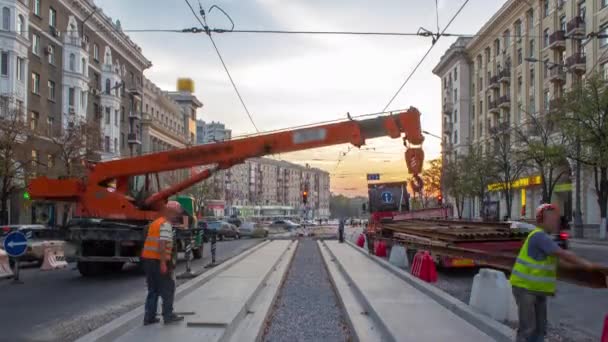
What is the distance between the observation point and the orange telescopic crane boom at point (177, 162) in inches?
587

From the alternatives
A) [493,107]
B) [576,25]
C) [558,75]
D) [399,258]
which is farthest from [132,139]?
[399,258]

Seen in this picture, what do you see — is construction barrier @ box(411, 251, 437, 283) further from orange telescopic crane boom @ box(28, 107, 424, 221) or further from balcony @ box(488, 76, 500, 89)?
balcony @ box(488, 76, 500, 89)

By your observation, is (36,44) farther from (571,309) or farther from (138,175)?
(571,309)

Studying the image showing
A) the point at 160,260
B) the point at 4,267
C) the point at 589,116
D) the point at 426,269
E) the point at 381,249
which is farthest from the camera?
the point at 589,116

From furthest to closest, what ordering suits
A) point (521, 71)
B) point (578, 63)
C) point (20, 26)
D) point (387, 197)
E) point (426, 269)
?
point (521, 71)
point (578, 63)
point (20, 26)
point (387, 197)
point (426, 269)

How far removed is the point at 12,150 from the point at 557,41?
130ft

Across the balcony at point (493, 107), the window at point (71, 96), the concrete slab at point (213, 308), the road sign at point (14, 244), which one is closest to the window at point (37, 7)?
the window at point (71, 96)

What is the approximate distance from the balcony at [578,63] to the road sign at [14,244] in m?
40.7

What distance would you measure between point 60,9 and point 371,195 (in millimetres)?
31328

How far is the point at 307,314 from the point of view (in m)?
10.1

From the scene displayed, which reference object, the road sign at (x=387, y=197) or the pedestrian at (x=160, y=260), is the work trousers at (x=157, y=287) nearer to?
the pedestrian at (x=160, y=260)

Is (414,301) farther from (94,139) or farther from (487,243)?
(94,139)

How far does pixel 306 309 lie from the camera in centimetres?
1062

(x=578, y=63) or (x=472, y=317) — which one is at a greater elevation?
(x=578, y=63)
